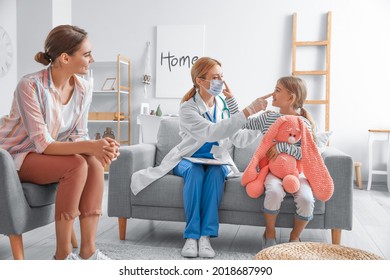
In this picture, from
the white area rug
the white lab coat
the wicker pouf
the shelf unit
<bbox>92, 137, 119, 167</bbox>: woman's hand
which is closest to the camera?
the wicker pouf

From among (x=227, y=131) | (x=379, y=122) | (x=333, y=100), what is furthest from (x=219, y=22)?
(x=227, y=131)

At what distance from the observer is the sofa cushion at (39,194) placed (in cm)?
176

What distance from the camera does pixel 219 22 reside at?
182 inches

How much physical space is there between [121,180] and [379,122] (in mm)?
3075

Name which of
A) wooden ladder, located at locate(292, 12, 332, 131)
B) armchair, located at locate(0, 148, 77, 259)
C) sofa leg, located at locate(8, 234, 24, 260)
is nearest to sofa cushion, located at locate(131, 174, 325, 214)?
armchair, located at locate(0, 148, 77, 259)

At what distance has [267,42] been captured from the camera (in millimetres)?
4512

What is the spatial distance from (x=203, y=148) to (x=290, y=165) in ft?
1.60

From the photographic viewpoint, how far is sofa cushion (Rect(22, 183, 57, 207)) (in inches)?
69.5

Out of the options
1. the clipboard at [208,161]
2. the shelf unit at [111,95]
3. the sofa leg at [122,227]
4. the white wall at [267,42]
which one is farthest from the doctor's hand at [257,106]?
the shelf unit at [111,95]

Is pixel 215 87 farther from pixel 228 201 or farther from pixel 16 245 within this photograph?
pixel 16 245

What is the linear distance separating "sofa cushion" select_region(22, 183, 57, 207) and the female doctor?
483 mm

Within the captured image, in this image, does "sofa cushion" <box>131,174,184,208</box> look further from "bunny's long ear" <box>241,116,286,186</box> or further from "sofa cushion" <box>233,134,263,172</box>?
"sofa cushion" <box>233,134,263,172</box>

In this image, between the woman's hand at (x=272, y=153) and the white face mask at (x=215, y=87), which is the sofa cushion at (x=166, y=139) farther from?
the woman's hand at (x=272, y=153)

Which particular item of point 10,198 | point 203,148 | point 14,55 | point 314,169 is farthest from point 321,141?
point 14,55
